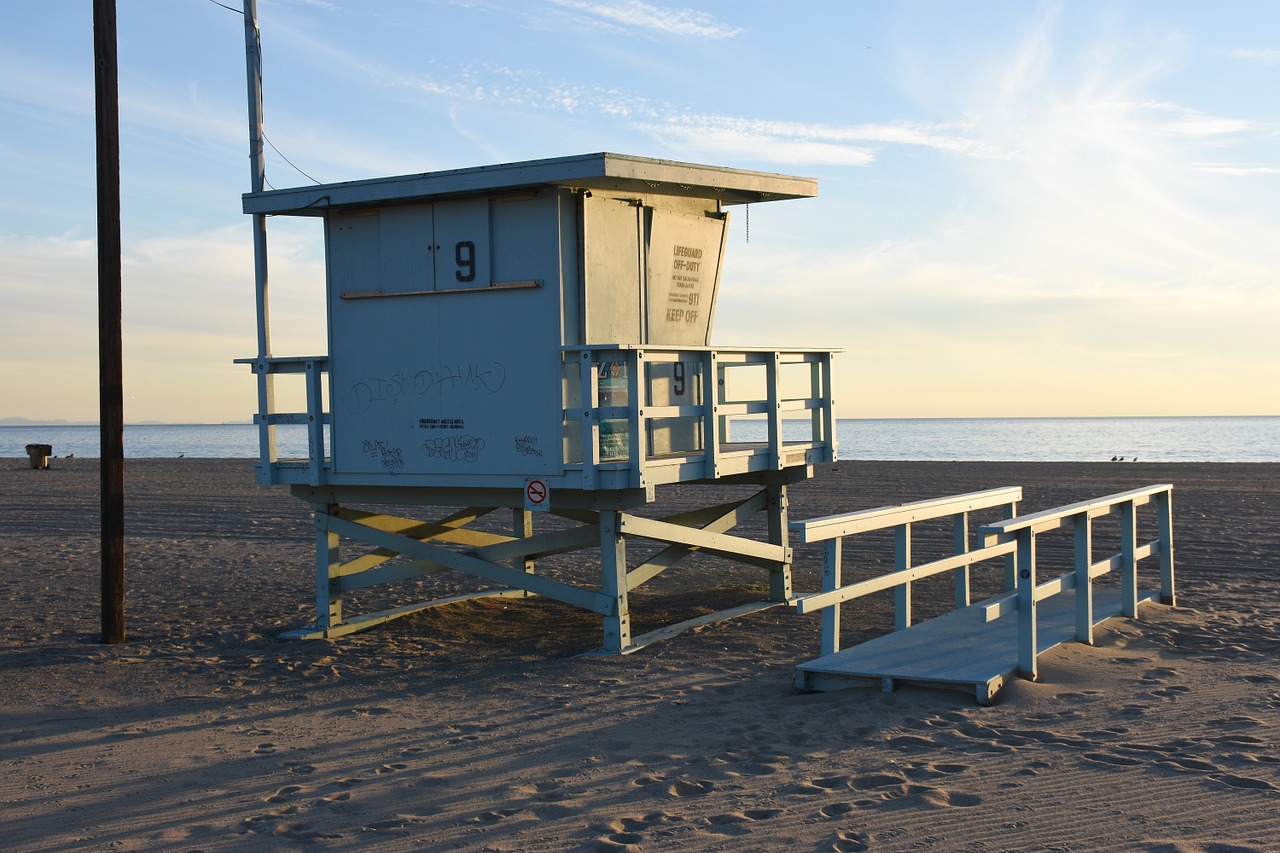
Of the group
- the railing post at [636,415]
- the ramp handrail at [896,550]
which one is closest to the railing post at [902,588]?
the ramp handrail at [896,550]

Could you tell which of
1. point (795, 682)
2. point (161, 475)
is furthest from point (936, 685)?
point (161, 475)

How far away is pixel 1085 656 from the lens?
8.12m

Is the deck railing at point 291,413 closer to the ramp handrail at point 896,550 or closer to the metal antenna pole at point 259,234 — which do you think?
the metal antenna pole at point 259,234

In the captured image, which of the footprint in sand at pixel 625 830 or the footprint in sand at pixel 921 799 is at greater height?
the footprint in sand at pixel 921 799

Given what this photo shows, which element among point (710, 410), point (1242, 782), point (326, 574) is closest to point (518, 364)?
point (710, 410)

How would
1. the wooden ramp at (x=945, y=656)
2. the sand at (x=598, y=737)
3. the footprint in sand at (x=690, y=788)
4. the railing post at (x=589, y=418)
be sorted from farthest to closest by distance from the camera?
the railing post at (x=589, y=418)
the wooden ramp at (x=945, y=656)
the footprint in sand at (x=690, y=788)
the sand at (x=598, y=737)

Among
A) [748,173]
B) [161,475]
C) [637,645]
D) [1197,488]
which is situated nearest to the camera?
[637,645]

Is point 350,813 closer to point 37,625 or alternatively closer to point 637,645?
point 637,645

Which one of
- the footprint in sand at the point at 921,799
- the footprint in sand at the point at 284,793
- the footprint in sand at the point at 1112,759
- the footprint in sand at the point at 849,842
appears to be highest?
the footprint in sand at the point at 1112,759

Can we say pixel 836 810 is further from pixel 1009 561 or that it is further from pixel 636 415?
pixel 1009 561

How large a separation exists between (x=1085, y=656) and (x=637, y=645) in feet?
10.7

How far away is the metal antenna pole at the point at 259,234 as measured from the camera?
32.2 feet

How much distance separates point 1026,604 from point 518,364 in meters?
4.04

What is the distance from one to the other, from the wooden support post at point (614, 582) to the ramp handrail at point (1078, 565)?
8.90 ft
